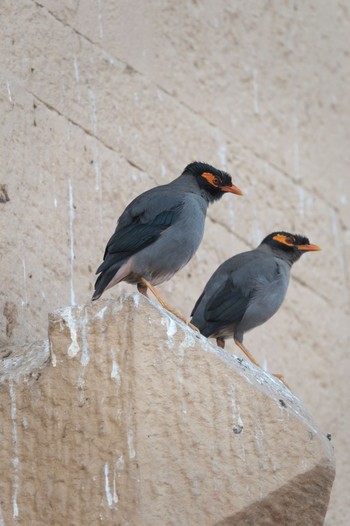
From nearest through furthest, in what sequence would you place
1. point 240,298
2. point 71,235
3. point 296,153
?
1. point 240,298
2. point 71,235
3. point 296,153

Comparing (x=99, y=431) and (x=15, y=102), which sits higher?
(x=99, y=431)

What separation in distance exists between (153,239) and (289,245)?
1.50 m

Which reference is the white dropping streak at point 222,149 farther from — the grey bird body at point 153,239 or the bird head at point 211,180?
the grey bird body at point 153,239

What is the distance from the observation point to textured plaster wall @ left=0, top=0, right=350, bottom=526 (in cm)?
715

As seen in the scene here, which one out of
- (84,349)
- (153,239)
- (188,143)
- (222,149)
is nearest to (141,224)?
(153,239)

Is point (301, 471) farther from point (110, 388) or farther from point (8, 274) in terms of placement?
point (8, 274)

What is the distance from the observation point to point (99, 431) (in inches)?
209

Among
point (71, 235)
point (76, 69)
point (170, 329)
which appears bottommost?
point (71, 235)

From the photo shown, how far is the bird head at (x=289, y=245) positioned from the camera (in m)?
7.72

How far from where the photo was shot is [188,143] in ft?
28.3

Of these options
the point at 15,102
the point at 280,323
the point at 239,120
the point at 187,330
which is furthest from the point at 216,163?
the point at 187,330

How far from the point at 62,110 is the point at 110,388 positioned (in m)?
2.64

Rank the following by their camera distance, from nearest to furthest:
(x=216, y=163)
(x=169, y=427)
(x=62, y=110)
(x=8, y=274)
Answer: (x=169, y=427), (x=8, y=274), (x=62, y=110), (x=216, y=163)

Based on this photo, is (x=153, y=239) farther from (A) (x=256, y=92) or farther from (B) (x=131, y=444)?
(A) (x=256, y=92)
